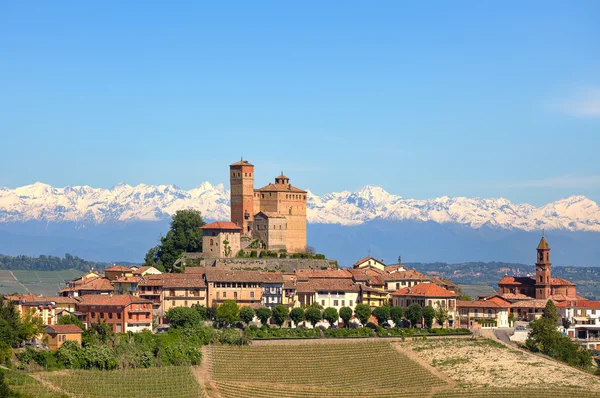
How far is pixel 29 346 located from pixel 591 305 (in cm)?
4844

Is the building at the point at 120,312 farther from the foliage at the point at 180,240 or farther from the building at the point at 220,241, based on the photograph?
the foliage at the point at 180,240

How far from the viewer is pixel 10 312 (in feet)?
233

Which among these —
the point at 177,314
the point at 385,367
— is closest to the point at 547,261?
the point at 385,367

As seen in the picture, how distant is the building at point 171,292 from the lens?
8344 cm

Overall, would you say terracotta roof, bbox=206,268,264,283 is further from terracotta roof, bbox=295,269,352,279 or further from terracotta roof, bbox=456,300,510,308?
terracotta roof, bbox=456,300,510,308

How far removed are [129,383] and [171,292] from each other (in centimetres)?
1922

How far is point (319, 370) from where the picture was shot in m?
72.5

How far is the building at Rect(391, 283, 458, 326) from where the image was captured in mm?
87062

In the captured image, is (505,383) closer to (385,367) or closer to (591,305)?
(385,367)

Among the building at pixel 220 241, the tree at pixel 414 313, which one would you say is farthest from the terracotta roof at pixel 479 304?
the building at pixel 220 241

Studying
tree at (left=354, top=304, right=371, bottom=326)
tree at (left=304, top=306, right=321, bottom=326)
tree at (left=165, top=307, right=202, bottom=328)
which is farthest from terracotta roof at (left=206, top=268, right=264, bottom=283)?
tree at (left=354, top=304, right=371, bottom=326)

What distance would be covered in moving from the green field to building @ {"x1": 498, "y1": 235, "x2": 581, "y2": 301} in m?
71.3

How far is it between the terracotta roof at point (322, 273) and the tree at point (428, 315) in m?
9.17

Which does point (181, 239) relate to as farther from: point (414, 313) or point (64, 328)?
point (64, 328)
